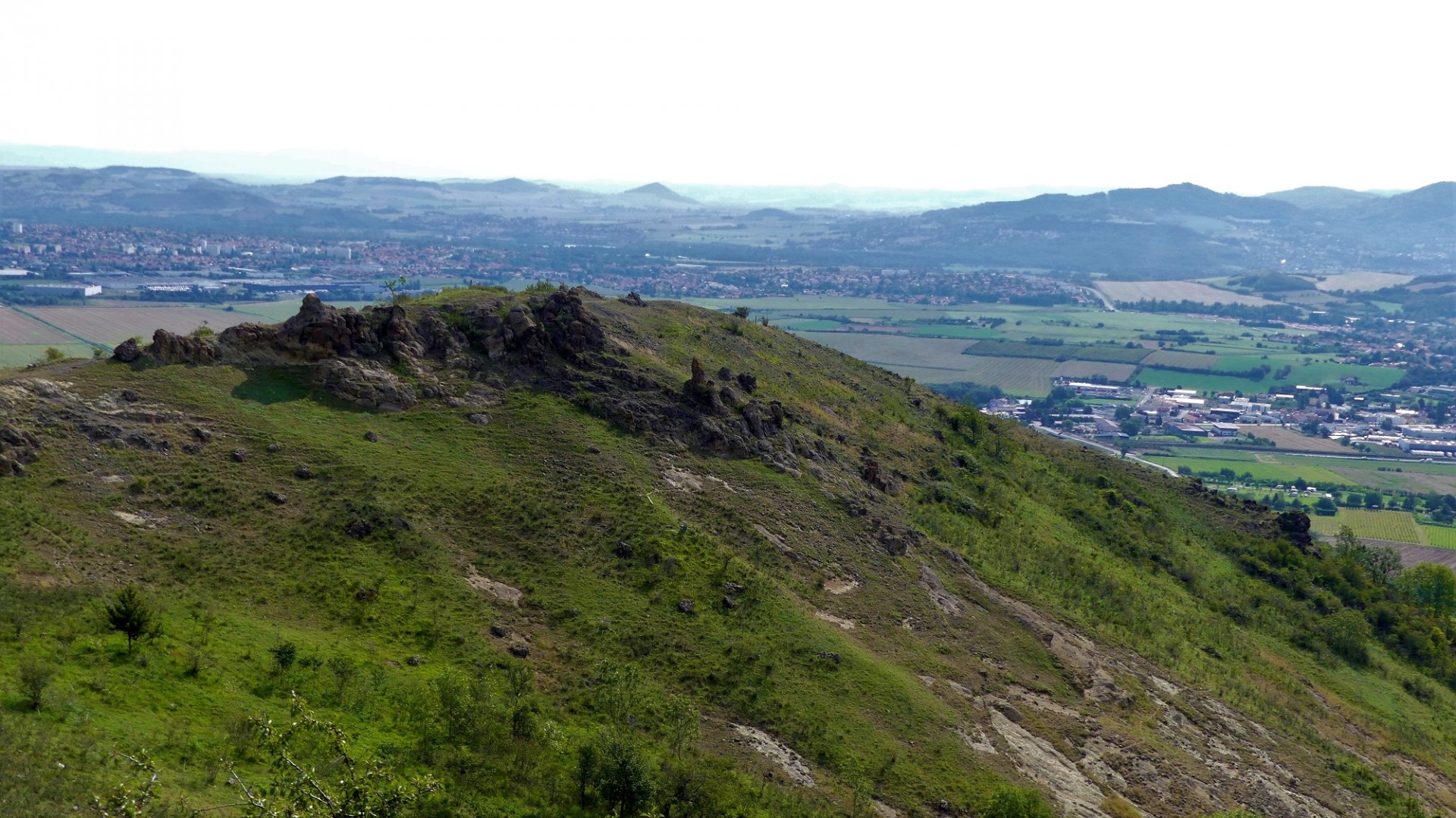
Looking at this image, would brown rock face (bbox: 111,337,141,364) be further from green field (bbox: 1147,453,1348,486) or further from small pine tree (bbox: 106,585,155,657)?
green field (bbox: 1147,453,1348,486)

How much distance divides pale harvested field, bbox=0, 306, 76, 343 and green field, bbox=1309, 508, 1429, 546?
211 meters

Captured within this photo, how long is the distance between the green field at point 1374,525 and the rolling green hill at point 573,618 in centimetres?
8109

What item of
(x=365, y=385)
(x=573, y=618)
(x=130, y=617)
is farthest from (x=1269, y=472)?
(x=130, y=617)

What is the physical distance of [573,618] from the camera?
5031 cm

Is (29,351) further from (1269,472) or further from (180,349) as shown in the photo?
(1269,472)

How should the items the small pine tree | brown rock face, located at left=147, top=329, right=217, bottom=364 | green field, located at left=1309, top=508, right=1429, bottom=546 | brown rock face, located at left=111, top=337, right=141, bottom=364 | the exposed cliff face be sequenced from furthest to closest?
green field, located at left=1309, top=508, right=1429, bottom=546
the exposed cliff face
brown rock face, located at left=147, top=329, right=217, bottom=364
brown rock face, located at left=111, top=337, right=141, bottom=364
the small pine tree

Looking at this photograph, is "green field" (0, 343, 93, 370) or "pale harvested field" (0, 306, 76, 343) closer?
"green field" (0, 343, 93, 370)

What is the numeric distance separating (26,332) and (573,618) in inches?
6872

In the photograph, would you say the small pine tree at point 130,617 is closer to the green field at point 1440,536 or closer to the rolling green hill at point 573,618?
the rolling green hill at point 573,618

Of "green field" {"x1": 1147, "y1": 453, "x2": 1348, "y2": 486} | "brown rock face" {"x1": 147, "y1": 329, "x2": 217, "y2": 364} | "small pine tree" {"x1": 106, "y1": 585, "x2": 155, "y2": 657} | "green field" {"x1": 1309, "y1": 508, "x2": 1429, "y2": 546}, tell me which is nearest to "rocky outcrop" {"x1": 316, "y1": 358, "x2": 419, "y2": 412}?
"brown rock face" {"x1": 147, "y1": 329, "x2": 217, "y2": 364}

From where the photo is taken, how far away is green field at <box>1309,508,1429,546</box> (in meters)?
157

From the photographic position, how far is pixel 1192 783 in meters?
51.7

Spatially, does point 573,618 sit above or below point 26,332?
above

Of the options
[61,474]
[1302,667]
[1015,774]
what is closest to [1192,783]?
[1015,774]
